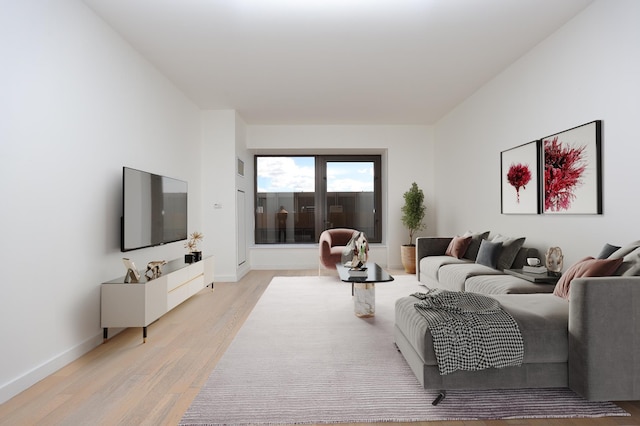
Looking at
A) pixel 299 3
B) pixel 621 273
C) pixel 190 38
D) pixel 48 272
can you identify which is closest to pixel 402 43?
pixel 299 3

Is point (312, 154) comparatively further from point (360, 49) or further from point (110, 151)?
point (110, 151)

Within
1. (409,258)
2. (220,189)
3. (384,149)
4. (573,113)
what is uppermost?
(384,149)

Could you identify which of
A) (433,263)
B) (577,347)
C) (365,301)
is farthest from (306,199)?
(577,347)

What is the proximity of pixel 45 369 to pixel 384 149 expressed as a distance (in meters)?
6.36

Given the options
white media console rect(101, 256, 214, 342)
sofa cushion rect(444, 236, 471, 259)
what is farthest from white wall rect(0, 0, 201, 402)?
sofa cushion rect(444, 236, 471, 259)

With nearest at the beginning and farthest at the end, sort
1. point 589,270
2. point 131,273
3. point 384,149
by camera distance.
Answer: point 589,270, point 131,273, point 384,149

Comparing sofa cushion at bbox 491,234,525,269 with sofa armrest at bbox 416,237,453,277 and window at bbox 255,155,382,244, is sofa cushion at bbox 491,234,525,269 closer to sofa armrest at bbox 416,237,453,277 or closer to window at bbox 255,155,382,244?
sofa armrest at bbox 416,237,453,277

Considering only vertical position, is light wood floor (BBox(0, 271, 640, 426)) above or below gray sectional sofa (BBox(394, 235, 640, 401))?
below

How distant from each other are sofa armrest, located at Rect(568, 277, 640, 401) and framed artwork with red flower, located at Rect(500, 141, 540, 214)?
2.15 metres

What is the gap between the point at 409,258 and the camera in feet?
22.5

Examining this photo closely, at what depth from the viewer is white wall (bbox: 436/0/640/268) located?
2.95 meters

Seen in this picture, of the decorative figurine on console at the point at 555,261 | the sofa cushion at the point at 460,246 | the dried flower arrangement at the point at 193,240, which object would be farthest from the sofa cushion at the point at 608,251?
the dried flower arrangement at the point at 193,240

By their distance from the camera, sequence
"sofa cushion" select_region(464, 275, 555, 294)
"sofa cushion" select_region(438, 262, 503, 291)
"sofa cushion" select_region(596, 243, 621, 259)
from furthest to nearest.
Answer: "sofa cushion" select_region(438, 262, 503, 291)
"sofa cushion" select_region(464, 275, 555, 294)
"sofa cushion" select_region(596, 243, 621, 259)

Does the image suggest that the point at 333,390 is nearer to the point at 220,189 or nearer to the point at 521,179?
the point at 521,179
